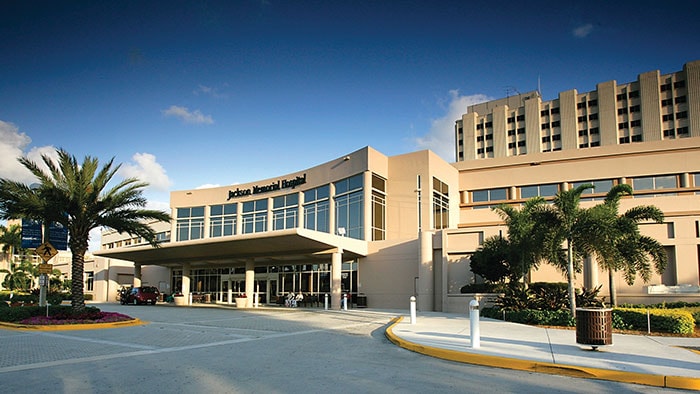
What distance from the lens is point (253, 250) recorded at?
36.1 meters

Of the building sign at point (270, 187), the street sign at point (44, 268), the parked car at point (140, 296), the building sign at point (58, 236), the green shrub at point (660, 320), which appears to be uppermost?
the building sign at point (270, 187)

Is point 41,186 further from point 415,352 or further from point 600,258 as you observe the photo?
point 600,258

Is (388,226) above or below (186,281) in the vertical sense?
above

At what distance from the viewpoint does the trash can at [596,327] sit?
10.9m

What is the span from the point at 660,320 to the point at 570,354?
6.87m

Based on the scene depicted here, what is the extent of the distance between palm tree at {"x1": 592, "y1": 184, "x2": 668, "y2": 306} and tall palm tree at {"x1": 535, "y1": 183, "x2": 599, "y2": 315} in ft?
1.63

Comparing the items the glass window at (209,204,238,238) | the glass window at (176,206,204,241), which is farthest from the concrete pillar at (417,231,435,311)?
the glass window at (176,206,204,241)

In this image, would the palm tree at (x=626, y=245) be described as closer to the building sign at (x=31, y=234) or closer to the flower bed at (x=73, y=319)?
the flower bed at (x=73, y=319)

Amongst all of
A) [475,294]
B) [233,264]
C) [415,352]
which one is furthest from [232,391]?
[233,264]

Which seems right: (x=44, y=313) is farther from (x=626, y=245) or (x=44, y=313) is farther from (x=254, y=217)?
(x=254, y=217)

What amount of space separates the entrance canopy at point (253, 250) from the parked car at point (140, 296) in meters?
3.08

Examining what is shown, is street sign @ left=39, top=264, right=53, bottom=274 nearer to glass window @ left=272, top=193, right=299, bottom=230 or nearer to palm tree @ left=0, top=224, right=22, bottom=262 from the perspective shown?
glass window @ left=272, top=193, right=299, bottom=230

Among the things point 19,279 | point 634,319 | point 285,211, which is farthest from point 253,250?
point 19,279

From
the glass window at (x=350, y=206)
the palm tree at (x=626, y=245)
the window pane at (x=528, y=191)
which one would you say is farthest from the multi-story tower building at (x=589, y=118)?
the palm tree at (x=626, y=245)
